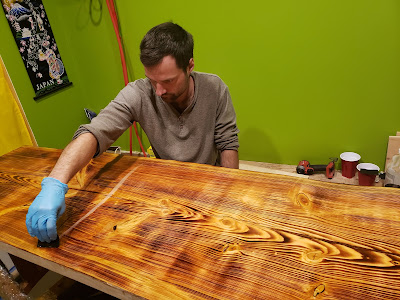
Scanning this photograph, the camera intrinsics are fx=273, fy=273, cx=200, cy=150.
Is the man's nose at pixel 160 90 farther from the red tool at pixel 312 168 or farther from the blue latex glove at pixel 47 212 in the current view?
the red tool at pixel 312 168

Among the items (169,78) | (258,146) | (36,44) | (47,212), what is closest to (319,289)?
(47,212)

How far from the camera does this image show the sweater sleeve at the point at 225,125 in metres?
1.60

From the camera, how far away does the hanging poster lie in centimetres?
257

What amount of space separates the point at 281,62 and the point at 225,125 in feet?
3.76

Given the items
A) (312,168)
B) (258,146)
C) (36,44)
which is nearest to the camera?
(312,168)

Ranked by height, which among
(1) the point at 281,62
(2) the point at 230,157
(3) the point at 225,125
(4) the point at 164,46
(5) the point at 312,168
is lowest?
(5) the point at 312,168

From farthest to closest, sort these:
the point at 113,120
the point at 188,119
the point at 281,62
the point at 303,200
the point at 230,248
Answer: the point at 281,62 → the point at 188,119 → the point at 113,120 → the point at 303,200 → the point at 230,248

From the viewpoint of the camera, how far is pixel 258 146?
9.55 feet

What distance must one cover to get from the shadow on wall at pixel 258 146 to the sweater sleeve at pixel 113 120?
1601 mm

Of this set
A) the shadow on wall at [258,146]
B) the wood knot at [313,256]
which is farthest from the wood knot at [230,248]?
the shadow on wall at [258,146]

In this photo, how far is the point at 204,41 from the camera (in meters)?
2.57

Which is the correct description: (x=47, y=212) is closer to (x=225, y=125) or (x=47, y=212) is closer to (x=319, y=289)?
(x=319, y=289)

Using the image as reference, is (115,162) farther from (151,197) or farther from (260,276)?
(260,276)

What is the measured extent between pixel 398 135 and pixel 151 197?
2.29m
